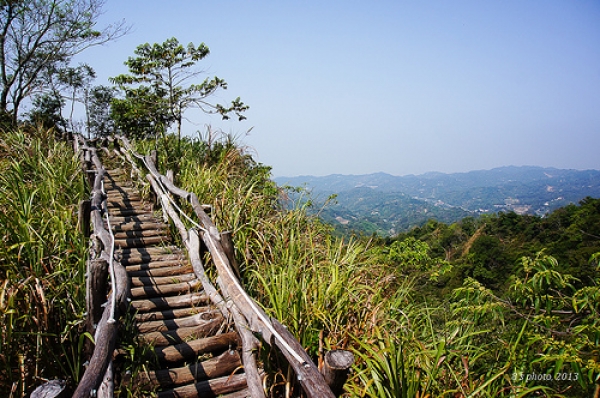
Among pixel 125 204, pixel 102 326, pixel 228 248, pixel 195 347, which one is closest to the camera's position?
pixel 102 326

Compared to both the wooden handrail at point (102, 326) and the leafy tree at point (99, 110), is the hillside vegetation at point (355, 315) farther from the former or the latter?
the leafy tree at point (99, 110)

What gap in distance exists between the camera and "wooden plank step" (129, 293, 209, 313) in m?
3.57

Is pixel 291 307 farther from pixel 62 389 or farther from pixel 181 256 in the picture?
pixel 181 256

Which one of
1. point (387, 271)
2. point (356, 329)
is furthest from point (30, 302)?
point (387, 271)

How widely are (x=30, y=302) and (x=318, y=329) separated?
2130mm

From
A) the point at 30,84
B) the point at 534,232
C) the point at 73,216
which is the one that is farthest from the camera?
the point at 534,232

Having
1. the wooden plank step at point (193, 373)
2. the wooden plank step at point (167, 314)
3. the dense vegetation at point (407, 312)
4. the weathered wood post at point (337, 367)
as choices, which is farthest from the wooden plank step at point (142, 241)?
the weathered wood post at point (337, 367)

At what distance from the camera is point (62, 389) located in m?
1.38

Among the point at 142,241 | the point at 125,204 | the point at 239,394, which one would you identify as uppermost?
the point at 125,204

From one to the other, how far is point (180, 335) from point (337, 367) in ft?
6.37

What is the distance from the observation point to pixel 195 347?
3.00 m

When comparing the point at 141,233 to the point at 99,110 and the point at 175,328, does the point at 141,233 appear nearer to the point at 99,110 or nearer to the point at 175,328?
the point at 175,328

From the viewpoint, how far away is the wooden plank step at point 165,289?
12.5ft


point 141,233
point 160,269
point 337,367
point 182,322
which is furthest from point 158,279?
point 337,367
